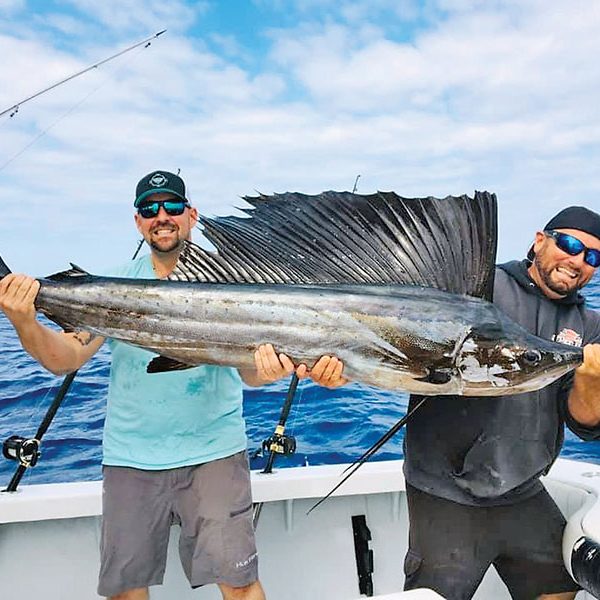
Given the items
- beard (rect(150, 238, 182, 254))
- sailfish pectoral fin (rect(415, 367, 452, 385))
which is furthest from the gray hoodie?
beard (rect(150, 238, 182, 254))

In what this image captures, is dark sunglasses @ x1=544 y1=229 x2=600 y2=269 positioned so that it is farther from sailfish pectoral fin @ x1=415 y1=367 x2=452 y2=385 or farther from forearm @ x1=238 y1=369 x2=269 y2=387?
forearm @ x1=238 y1=369 x2=269 y2=387

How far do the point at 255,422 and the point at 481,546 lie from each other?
3.72 meters

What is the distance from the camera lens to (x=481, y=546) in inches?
80.9

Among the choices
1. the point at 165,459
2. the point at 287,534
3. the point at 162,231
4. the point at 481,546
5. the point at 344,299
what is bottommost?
the point at 287,534

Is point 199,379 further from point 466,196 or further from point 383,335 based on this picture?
point 466,196

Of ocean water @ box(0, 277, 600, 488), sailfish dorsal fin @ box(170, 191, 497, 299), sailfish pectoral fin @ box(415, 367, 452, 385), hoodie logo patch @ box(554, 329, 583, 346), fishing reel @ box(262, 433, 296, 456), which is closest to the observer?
sailfish pectoral fin @ box(415, 367, 452, 385)

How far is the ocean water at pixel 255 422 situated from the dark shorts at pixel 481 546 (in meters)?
1.09

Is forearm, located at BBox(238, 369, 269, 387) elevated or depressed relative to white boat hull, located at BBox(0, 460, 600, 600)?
elevated

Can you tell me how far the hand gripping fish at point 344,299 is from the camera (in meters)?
1.72

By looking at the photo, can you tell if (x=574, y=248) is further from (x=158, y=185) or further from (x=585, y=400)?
(x=158, y=185)

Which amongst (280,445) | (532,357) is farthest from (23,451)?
(532,357)

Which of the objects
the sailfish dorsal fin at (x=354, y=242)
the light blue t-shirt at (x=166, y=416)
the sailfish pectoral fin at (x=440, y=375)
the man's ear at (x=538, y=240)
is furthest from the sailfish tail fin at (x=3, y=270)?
the man's ear at (x=538, y=240)

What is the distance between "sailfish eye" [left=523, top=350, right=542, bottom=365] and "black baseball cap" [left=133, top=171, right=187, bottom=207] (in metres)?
1.23

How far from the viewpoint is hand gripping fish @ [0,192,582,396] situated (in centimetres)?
172
